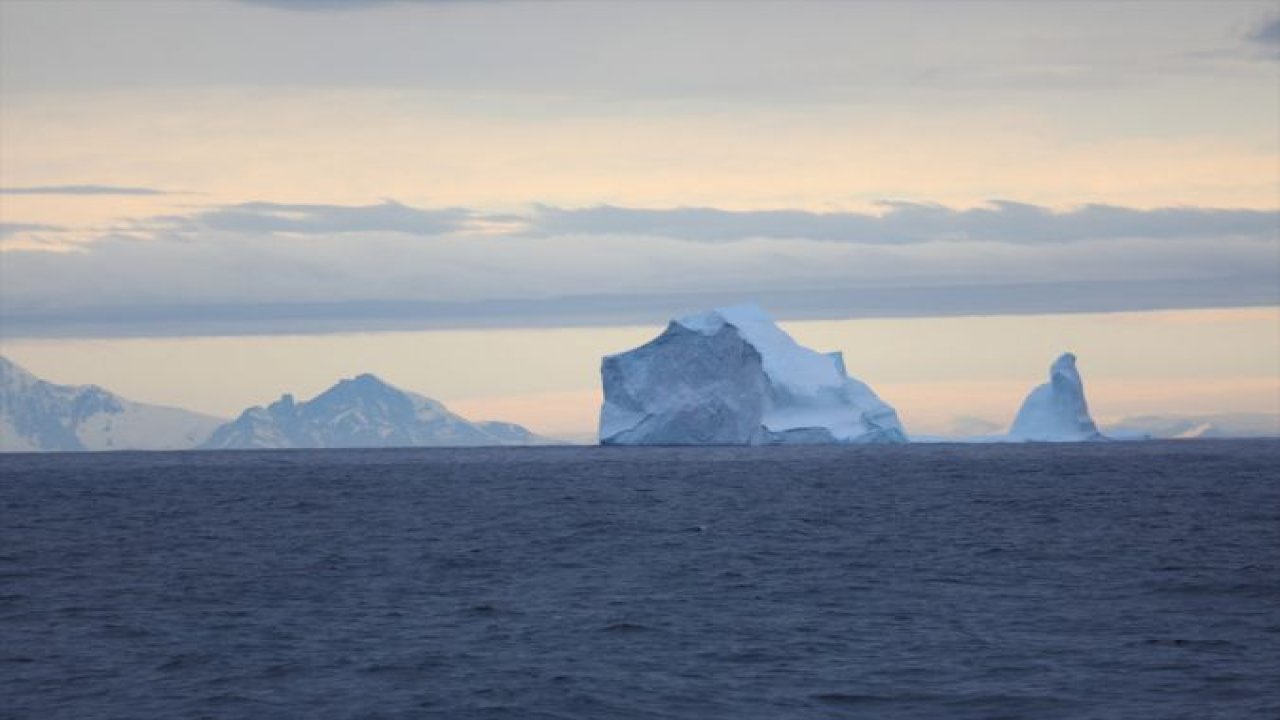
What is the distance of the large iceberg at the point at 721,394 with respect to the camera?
108m

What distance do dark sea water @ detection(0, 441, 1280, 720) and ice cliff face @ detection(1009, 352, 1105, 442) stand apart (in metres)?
67.2

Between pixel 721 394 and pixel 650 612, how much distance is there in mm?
Answer: 80811

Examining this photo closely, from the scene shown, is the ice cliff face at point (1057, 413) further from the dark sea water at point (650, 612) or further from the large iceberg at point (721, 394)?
the dark sea water at point (650, 612)

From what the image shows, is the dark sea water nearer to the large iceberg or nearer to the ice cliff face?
the large iceberg

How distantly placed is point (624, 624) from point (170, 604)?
846 centimetres

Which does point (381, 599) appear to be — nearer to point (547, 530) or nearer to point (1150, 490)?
point (547, 530)

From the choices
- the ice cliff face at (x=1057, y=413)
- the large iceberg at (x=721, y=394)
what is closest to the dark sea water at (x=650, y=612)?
the large iceberg at (x=721, y=394)

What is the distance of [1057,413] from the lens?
13100cm

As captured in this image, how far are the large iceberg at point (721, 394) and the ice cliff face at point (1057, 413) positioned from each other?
1364 centimetres

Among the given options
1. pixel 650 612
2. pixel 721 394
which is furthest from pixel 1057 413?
pixel 650 612

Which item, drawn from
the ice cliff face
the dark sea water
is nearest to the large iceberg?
the ice cliff face

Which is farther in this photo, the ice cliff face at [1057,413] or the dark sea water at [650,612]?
the ice cliff face at [1057,413]

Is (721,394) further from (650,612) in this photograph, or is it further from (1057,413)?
(650,612)

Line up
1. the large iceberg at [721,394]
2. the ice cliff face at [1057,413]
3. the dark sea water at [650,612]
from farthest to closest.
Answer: the ice cliff face at [1057,413] → the large iceberg at [721,394] → the dark sea water at [650,612]
